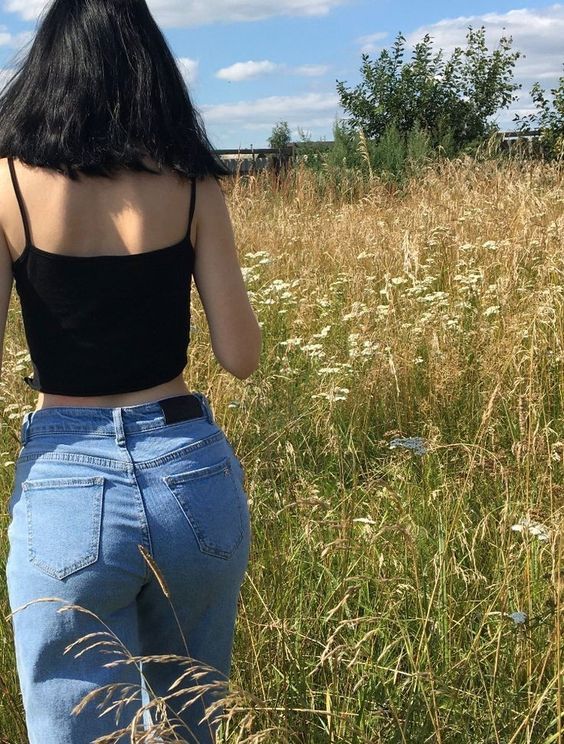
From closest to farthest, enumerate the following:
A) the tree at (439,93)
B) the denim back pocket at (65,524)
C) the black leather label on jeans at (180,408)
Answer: the denim back pocket at (65,524), the black leather label on jeans at (180,408), the tree at (439,93)

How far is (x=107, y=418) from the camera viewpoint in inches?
53.8

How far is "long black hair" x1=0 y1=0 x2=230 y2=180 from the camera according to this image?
137cm

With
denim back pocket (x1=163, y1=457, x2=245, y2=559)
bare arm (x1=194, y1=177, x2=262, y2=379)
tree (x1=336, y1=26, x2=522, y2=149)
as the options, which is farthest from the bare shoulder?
tree (x1=336, y1=26, x2=522, y2=149)

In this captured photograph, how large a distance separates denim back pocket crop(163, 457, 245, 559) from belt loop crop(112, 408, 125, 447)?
9 centimetres

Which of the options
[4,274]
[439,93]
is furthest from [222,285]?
[439,93]

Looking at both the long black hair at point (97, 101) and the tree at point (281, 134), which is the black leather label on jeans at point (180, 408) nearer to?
the long black hair at point (97, 101)

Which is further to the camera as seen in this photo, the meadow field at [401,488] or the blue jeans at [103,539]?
the meadow field at [401,488]

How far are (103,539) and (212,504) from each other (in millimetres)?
190

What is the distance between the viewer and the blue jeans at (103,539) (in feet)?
4.25

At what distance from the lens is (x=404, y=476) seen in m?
2.95

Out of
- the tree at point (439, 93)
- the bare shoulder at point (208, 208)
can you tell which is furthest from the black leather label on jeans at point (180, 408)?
the tree at point (439, 93)

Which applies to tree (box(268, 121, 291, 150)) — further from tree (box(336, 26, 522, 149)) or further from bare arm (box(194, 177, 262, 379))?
bare arm (box(194, 177, 262, 379))

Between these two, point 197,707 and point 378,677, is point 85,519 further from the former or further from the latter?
point 378,677

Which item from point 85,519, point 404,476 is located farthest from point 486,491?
point 85,519
